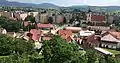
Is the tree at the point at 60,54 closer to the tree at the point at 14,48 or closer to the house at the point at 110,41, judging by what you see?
the tree at the point at 14,48

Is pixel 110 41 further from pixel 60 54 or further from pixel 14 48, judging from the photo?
pixel 60 54

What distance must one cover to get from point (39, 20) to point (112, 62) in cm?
3295

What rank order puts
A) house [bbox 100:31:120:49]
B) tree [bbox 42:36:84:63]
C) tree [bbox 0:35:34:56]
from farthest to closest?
1. house [bbox 100:31:120:49]
2. tree [bbox 0:35:34:56]
3. tree [bbox 42:36:84:63]

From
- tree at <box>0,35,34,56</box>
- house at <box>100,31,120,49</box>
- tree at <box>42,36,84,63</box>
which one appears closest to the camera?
tree at <box>42,36,84,63</box>

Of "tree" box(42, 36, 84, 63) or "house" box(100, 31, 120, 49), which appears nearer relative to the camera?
"tree" box(42, 36, 84, 63)

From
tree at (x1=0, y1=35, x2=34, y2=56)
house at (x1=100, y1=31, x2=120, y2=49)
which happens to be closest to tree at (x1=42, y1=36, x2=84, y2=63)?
tree at (x1=0, y1=35, x2=34, y2=56)

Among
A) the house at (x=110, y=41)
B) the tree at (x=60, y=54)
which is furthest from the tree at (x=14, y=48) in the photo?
the house at (x=110, y=41)

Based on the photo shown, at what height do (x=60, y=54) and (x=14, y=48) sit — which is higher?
(x=60, y=54)

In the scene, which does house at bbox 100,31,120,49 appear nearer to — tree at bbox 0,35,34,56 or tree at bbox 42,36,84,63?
tree at bbox 0,35,34,56

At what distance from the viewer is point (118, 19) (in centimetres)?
4762

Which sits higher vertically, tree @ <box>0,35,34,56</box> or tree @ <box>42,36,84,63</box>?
tree @ <box>42,36,84,63</box>

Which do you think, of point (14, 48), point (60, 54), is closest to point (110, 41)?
point (14, 48)

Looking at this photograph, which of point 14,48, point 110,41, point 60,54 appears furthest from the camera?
point 110,41

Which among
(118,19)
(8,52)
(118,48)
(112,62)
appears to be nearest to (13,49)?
(8,52)
